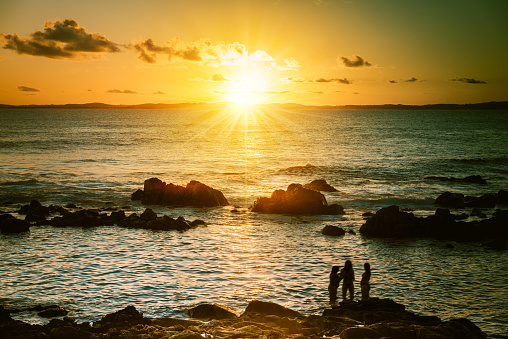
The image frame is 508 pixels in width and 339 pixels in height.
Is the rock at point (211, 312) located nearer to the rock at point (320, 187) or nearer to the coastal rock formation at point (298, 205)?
the coastal rock formation at point (298, 205)

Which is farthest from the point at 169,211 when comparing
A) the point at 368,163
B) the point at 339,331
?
the point at 368,163

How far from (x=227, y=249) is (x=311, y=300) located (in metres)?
8.94

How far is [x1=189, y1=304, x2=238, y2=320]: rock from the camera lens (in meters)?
16.7

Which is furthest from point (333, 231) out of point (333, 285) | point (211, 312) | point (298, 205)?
point (211, 312)

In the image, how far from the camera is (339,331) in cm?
1478

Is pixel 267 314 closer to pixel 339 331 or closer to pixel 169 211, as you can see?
pixel 339 331

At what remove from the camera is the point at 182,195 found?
139ft

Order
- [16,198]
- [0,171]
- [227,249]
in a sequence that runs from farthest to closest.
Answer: [0,171] → [16,198] → [227,249]

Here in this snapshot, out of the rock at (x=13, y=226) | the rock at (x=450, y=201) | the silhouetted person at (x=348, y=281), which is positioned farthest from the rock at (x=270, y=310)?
the rock at (x=450, y=201)

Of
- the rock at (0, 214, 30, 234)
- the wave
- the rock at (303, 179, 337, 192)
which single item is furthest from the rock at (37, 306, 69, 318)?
the wave

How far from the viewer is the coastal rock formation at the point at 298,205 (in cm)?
3784

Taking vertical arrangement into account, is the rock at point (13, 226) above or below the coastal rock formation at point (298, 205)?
below

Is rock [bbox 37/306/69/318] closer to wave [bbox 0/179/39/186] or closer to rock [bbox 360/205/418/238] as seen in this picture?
rock [bbox 360/205/418/238]

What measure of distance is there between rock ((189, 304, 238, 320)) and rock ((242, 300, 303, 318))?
0.60 m
